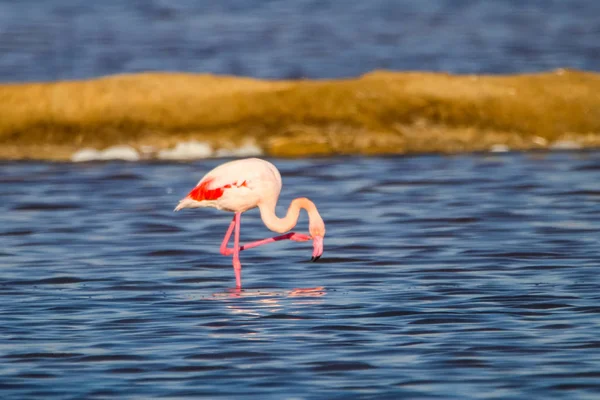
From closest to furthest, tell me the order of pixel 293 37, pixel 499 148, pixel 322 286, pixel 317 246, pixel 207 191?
1. pixel 322 286
2. pixel 317 246
3. pixel 207 191
4. pixel 499 148
5. pixel 293 37

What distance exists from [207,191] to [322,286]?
1357mm

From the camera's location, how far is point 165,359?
7574 millimetres

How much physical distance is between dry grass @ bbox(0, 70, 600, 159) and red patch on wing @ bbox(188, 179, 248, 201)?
474 cm

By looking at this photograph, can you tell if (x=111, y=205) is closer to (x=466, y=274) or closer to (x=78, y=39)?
(x=466, y=274)

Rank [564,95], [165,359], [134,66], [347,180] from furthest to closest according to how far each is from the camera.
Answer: [134,66] → [564,95] → [347,180] → [165,359]

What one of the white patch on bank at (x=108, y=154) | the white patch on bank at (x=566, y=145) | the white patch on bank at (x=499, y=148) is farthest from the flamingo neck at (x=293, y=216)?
the white patch on bank at (x=566, y=145)

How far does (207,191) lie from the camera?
10.7 meters

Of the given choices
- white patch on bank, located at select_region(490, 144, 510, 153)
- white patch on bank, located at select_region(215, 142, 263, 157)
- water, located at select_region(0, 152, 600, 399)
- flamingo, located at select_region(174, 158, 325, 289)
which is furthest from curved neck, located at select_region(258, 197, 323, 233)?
white patch on bank, located at select_region(490, 144, 510, 153)

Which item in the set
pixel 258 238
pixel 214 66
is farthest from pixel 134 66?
pixel 258 238

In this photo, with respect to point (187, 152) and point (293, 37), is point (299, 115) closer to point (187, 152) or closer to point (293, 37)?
point (187, 152)

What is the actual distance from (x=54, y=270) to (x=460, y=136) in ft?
20.8

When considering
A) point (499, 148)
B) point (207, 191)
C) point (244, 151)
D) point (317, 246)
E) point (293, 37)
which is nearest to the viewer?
point (317, 246)

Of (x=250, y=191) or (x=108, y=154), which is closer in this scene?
Answer: (x=250, y=191)

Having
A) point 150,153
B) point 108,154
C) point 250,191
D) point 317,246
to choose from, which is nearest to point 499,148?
point 150,153
